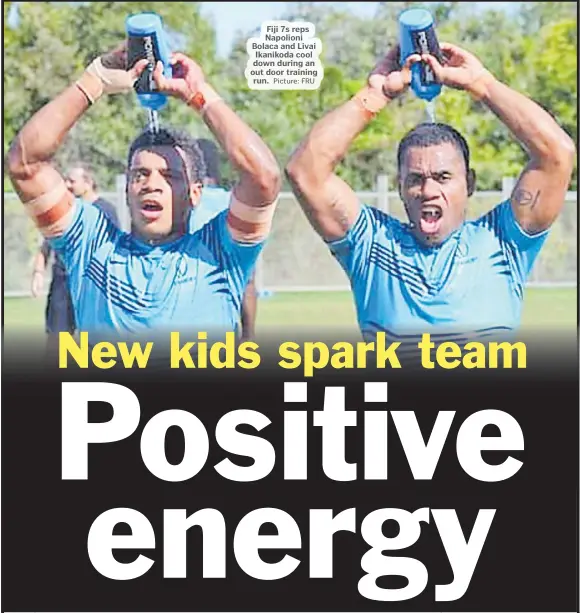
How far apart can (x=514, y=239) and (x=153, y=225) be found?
1.03 m

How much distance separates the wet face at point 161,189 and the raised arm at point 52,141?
0.19 m

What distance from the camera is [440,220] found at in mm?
4023

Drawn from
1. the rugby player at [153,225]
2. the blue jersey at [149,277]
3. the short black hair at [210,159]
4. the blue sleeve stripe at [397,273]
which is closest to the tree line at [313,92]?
the short black hair at [210,159]

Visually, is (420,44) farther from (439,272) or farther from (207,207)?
(207,207)

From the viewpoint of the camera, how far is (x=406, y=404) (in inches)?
162

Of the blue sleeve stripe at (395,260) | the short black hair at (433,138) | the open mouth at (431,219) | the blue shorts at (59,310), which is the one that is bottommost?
the blue shorts at (59,310)

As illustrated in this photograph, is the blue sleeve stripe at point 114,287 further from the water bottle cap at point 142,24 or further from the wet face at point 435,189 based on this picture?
the wet face at point 435,189

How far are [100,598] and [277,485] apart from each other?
593 mm

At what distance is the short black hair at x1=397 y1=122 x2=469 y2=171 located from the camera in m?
4.02

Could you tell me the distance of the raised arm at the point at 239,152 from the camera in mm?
3883

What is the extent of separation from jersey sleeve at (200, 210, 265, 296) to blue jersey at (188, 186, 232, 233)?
2cm

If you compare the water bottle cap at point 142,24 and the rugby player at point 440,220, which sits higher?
the water bottle cap at point 142,24

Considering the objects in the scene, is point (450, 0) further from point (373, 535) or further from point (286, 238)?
point (373, 535)

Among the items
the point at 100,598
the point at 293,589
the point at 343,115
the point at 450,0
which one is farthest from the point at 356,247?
the point at 450,0
